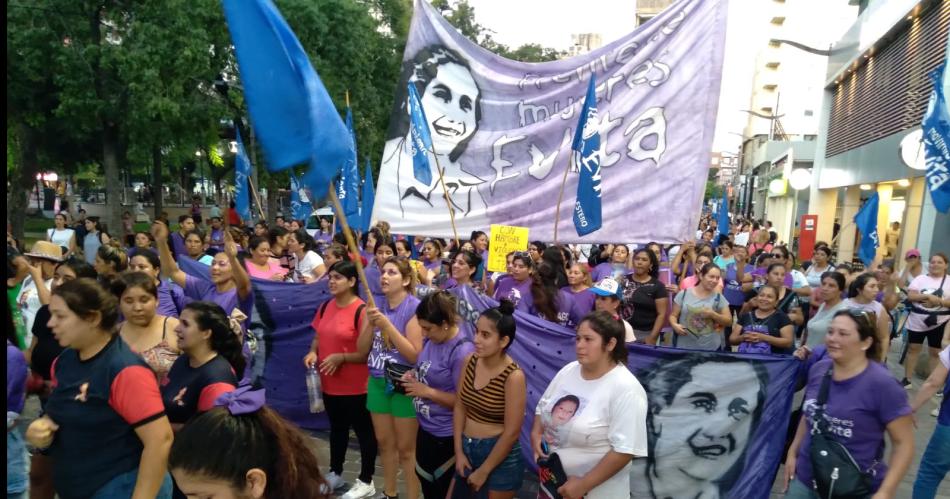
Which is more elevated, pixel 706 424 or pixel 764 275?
A: pixel 764 275

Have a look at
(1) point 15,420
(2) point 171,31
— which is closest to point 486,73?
(1) point 15,420

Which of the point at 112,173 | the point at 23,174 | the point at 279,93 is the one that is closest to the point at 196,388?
the point at 279,93

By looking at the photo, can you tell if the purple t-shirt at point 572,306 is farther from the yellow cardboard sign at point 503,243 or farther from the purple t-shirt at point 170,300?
the purple t-shirt at point 170,300

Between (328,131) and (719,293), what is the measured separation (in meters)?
4.51

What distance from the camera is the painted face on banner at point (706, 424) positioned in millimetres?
4230

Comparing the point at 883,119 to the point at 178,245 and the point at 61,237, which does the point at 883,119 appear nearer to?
the point at 178,245

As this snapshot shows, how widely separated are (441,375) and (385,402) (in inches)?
27.6

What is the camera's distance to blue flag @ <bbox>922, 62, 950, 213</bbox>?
693 cm

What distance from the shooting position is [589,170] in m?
6.38

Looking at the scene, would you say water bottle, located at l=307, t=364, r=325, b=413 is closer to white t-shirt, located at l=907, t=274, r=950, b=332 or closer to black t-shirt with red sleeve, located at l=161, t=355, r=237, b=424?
black t-shirt with red sleeve, located at l=161, t=355, r=237, b=424

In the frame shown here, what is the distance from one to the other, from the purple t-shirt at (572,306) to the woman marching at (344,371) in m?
2.09

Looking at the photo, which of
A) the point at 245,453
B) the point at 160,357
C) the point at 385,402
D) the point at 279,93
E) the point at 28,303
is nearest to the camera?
the point at 245,453

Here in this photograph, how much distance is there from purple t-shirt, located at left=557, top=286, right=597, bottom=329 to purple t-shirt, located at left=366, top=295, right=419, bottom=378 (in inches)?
72.8

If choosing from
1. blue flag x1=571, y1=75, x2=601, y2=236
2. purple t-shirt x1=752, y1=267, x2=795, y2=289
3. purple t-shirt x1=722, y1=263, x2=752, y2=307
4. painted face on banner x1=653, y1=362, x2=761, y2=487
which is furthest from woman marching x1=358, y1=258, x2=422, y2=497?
purple t-shirt x1=722, y1=263, x2=752, y2=307
